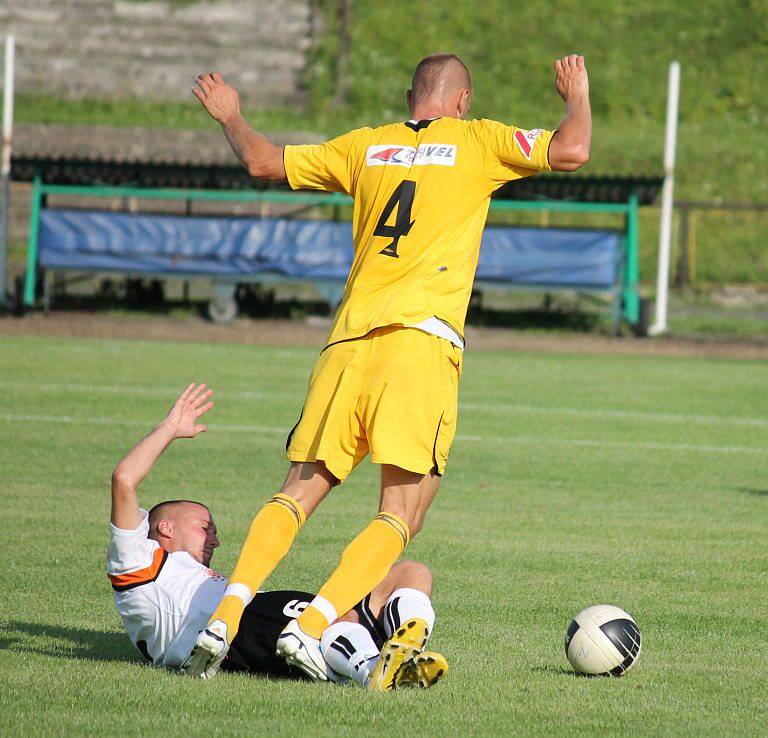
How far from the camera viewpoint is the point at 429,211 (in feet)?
16.6

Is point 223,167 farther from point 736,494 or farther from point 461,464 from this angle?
point 736,494

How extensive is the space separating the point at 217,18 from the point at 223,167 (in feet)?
43.1

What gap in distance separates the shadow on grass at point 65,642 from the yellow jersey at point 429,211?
1500mm

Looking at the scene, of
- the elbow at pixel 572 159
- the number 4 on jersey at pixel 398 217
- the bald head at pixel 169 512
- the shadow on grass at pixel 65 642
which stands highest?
the elbow at pixel 572 159

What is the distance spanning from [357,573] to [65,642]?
1371mm

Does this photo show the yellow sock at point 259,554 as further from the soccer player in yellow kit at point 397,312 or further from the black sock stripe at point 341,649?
the black sock stripe at point 341,649

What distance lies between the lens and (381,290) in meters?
5.06

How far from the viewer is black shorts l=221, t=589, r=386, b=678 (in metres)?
4.77

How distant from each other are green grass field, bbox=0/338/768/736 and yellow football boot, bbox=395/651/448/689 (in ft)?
0.21

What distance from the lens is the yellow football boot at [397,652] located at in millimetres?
4531

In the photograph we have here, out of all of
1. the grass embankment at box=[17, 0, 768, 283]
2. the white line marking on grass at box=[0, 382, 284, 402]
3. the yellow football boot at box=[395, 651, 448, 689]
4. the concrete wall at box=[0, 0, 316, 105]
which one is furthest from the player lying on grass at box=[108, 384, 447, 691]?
the concrete wall at box=[0, 0, 316, 105]

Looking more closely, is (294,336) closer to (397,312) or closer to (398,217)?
(398,217)

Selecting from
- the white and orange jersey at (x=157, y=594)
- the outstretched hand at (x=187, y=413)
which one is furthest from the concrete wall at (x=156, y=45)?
the white and orange jersey at (x=157, y=594)

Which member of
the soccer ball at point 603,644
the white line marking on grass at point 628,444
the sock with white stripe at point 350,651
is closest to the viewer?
the sock with white stripe at point 350,651
